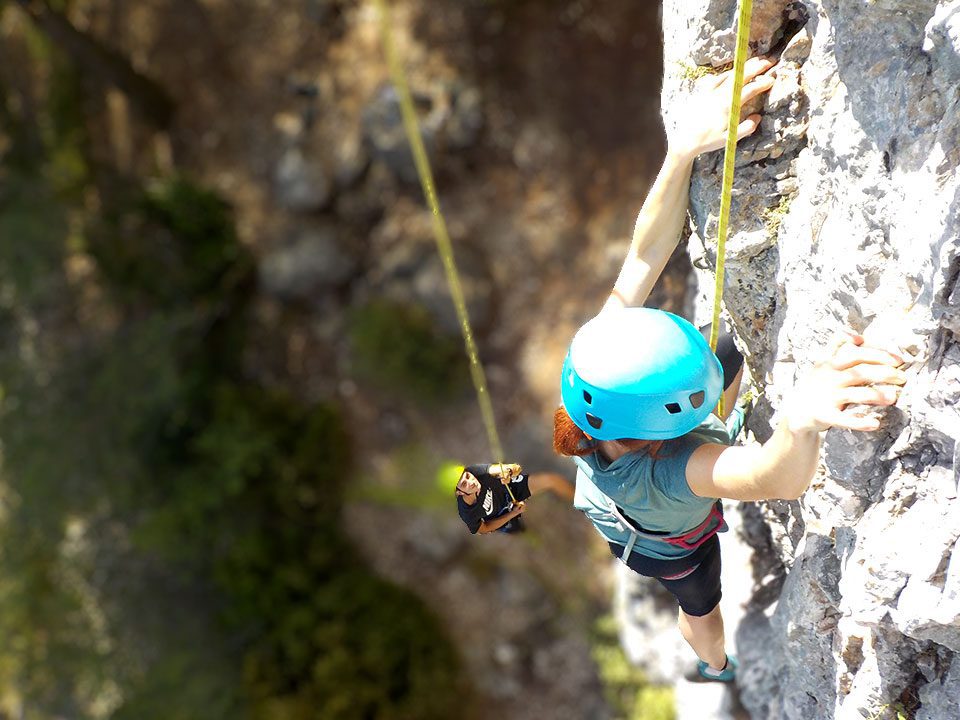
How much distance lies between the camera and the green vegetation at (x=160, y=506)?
311 inches

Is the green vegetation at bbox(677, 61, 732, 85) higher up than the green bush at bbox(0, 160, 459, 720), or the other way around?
the green vegetation at bbox(677, 61, 732, 85)

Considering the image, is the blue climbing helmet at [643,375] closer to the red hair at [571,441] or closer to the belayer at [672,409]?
the belayer at [672,409]

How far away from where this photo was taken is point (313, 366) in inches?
363

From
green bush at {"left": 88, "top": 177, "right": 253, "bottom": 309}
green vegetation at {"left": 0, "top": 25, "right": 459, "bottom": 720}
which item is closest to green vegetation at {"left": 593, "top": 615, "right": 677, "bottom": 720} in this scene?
green vegetation at {"left": 0, "top": 25, "right": 459, "bottom": 720}

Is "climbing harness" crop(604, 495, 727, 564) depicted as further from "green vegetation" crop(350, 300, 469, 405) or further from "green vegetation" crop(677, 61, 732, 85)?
"green vegetation" crop(350, 300, 469, 405)

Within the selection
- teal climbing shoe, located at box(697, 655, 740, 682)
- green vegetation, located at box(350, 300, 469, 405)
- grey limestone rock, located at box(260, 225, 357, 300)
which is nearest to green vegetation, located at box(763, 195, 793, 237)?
teal climbing shoe, located at box(697, 655, 740, 682)

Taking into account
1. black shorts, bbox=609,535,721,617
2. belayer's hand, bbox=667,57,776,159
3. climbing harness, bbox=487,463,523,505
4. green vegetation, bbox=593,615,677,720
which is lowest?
green vegetation, bbox=593,615,677,720

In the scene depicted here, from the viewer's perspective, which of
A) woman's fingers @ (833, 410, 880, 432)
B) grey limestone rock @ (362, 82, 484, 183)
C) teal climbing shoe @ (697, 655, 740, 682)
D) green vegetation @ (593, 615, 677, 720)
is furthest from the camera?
grey limestone rock @ (362, 82, 484, 183)

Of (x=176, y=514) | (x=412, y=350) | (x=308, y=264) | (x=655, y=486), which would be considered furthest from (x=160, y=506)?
(x=655, y=486)

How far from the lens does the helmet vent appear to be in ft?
8.11

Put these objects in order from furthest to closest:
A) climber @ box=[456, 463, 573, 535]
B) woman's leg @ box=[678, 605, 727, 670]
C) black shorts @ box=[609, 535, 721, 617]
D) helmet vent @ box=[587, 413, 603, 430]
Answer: woman's leg @ box=[678, 605, 727, 670] → black shorts @ box=[609, 535, 721, 617] → climber @ box=[456, 463, 573, 535] → helmet vent @ box=[587, 413, 603, 430]

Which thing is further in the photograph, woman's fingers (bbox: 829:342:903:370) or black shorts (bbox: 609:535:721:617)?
black shorts (bbox: 609:535:721:617)

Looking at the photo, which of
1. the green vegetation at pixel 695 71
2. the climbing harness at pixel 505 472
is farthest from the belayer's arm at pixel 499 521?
the green vegetation at pixel 695 71

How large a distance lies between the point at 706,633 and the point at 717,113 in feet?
7.84
